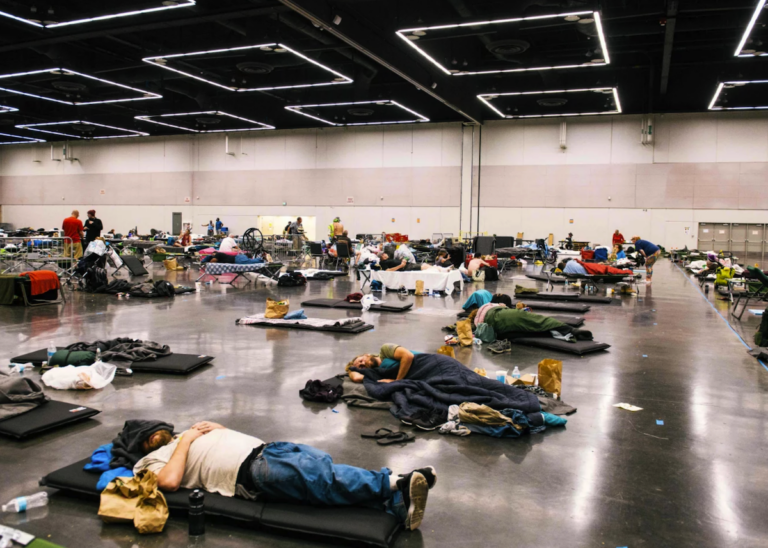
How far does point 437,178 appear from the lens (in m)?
27.1

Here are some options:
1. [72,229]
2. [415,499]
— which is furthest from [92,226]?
[415,499]

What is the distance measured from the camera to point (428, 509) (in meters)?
3.19

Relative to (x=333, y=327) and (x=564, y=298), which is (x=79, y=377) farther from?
(x=564, y=298)

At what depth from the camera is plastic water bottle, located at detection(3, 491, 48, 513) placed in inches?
122

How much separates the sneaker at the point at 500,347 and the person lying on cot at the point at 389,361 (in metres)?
2.01

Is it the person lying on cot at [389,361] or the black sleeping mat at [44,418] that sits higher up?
the person lying on cot at [389,361]

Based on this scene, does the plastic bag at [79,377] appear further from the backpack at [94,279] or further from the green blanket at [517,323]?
the backpack at [94,279]

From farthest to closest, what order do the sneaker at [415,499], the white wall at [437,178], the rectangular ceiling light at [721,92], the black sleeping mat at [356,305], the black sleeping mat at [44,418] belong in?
the white wall at [437,178] → the rectangular ceiling light at [721,92] → the black sleeping mat at [356,305] → the black sleeping mat at [44,418] → the sneaker at [415,499]

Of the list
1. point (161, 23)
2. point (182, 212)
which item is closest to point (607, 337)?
point (161, 23)

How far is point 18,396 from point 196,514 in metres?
2.68

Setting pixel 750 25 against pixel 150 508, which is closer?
pixel 150 508

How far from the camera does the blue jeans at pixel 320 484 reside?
3.04 m

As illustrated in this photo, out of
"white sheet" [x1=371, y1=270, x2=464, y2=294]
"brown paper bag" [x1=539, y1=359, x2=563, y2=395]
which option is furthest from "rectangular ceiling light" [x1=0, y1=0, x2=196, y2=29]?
"brown paper bag" [x1=539, y1=359, x2=563, y2=395]

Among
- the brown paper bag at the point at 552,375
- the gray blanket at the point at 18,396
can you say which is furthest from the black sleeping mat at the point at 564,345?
the gray blanket at the point at 18,396
